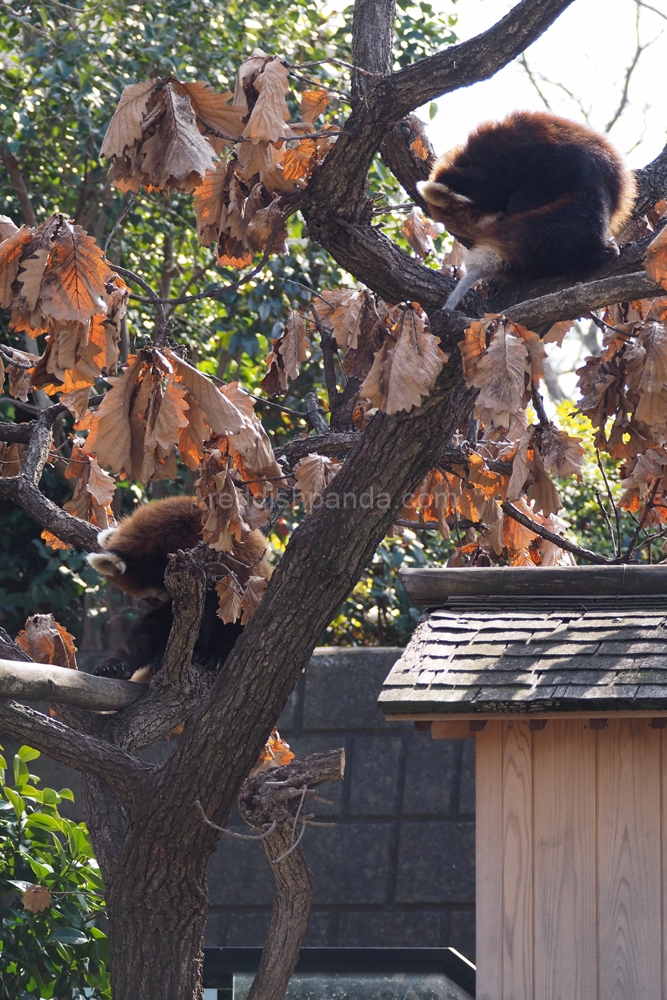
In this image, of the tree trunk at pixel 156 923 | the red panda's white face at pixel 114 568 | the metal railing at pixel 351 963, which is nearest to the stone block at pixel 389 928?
the metal railing at pixel 351 963

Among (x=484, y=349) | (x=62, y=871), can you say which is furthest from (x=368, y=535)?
(x=62, y=871)

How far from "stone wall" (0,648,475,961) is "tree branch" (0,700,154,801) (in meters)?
3.17

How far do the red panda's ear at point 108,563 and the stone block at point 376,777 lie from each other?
2.51 metres

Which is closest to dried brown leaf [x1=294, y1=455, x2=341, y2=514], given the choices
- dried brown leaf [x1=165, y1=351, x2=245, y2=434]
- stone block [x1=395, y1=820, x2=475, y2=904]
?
dried brown leaf [x1=165, y1=351, x2=245, y2=434]

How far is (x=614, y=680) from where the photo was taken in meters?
2.91

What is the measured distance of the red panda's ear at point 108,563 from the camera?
4.36 meters

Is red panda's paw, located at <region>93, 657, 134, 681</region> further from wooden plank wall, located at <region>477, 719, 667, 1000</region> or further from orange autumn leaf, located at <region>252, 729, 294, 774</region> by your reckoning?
wooden plank wall, located at <region>477, 719, 667, 1000</region>

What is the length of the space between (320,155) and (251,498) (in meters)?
1.14

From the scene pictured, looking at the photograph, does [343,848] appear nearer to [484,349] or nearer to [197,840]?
[197,840]

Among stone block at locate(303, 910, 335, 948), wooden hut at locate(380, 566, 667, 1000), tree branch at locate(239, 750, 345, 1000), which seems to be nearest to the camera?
wooden hut at locate(380, 566, 667, 1000)

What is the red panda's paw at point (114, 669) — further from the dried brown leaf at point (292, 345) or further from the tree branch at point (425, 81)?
the tree branch at point (425, 81)

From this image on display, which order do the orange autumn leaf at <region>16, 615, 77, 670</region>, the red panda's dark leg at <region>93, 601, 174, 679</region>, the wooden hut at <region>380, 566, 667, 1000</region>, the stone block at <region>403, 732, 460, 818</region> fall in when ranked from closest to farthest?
1. the wooden hut at <region>380, 566, 667, 1000</region>
2. the orange autumn leaf at <region>16, 615, 77, 670</region>
3. the red panda's dark leg at <region>93, 601, 174, 679</region>
4. the stone block at <region>403, 732, 460, 818</region>

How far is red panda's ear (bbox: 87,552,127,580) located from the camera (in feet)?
14.3

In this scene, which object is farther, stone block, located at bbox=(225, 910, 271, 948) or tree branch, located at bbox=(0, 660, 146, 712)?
stone block, located at bbox=(225, 910, 271, 948)
